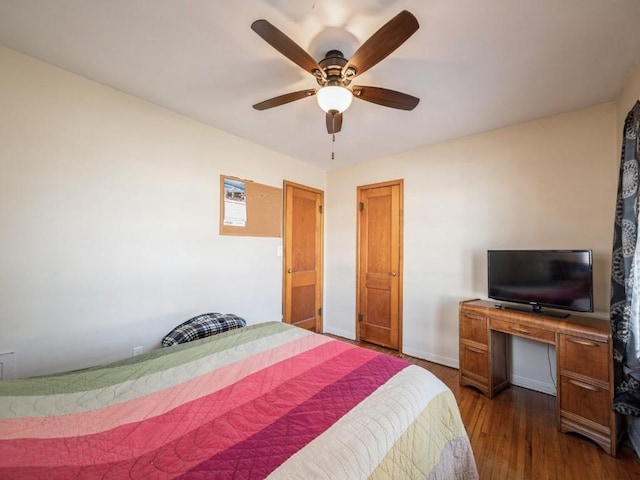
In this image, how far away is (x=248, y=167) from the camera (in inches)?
118

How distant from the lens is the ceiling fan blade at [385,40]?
112cm

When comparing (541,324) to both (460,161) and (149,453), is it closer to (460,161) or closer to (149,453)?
(460,161)

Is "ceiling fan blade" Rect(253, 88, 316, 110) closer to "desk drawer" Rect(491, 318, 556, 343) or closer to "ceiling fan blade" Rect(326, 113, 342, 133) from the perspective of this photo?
"ceiling fan blade" Rect(326, 113, 342, 133)

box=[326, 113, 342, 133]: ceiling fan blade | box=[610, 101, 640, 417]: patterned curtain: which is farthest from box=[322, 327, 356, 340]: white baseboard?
box=[326, 113, 342, 133]: ceiling fan blade

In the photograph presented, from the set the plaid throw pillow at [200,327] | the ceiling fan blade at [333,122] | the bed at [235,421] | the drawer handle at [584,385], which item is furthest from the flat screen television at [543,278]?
Answer: the plaid throw pillow at [200,327]

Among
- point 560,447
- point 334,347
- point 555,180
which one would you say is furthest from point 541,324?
point 334,347

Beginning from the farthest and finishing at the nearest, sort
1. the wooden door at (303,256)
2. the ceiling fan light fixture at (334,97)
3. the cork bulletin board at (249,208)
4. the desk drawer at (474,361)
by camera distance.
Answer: the wooden door at (303,256) < the cork bulletin board at (249,208) < the desk drawer at (474,361) < the ceiling fan light fixture at (334,97)

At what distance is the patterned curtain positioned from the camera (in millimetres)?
1558

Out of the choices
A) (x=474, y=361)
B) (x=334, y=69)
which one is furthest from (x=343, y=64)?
(x=474, y=361)

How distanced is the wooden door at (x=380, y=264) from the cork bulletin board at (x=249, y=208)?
1181 millimetres

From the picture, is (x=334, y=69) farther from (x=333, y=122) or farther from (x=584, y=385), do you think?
(x=584, y=385)

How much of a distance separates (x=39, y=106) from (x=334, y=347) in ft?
8.03

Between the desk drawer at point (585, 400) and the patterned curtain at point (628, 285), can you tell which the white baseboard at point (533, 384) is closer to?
the desk drawer at point (585, 400)

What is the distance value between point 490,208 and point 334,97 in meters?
2.02
